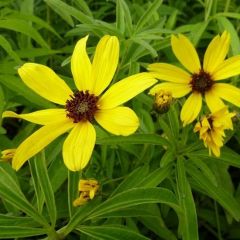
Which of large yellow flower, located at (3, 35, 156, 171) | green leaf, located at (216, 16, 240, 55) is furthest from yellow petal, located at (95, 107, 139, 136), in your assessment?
green leaf, located at (216, 16, 240, 55)

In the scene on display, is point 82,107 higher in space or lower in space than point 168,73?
lower

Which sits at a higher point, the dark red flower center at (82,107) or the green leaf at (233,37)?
the green leaf at (233,37)

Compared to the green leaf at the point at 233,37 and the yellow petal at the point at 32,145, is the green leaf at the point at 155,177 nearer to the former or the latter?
the yellow petal at the point at 32,145

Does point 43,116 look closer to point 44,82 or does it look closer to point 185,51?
point 44,82

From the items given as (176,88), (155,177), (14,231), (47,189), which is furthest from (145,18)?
(14,231)

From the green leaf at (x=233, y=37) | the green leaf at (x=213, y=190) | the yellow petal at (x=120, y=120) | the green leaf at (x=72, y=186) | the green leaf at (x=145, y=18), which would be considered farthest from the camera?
the green leaf at (x=233, y=37)

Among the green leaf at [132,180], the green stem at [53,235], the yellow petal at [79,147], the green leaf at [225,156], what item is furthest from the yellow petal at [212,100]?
the green stem at [53,235]

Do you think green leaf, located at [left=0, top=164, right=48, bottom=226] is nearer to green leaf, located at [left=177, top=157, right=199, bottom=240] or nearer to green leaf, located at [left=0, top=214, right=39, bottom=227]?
green leaf, located at [left=0, top=214, right=39, bottom=227]
